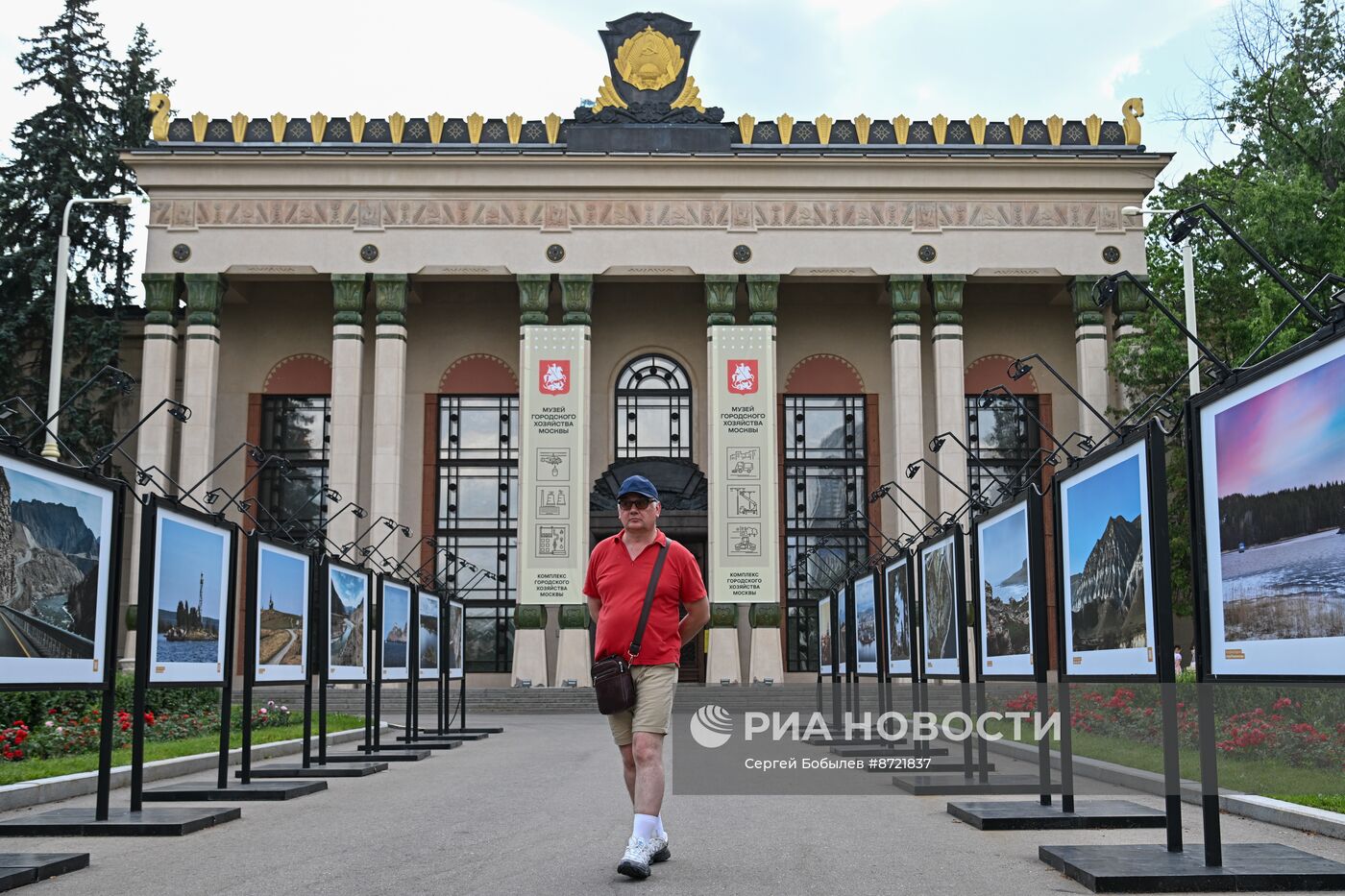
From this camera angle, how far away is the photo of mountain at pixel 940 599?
1430 centimetres

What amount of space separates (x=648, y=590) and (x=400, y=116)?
131 ft

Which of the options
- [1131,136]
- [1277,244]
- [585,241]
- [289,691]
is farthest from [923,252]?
[289,691]

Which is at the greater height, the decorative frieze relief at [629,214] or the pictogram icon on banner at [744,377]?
the decorative frieze relief at [629,214]

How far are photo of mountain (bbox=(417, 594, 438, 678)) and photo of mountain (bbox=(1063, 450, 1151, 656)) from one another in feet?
46.4

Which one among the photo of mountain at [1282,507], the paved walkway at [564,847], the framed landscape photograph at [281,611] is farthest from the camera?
the framed landscape photograph at [281,611]

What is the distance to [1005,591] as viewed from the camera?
472 inches

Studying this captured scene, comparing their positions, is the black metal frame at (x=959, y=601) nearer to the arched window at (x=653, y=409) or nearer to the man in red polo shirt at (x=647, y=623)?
the man in red polo shirt at (x=647, y=623)

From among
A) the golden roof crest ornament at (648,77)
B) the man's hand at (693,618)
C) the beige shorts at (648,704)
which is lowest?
the beige shorts at (648,704)

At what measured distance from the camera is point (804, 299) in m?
47.8

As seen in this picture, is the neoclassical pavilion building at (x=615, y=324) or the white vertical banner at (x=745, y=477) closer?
the white vertical banner at (x=745, y=477)

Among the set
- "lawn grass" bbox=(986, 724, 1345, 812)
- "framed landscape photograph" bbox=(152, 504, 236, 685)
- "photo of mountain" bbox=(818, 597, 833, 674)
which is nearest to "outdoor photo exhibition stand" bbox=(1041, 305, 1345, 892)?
"lawn grass" bbox=(986, 724, 1345, 812)

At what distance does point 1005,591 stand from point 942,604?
2.78 meters

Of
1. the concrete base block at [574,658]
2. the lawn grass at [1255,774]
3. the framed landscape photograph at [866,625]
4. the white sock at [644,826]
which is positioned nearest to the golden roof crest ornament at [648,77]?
the concrete base block at [574,658]

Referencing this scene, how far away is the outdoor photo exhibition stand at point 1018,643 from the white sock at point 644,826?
338cm
